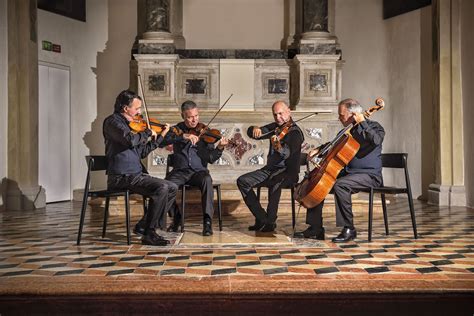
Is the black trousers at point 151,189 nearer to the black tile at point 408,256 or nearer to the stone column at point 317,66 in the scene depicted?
the black tile at point 408,256

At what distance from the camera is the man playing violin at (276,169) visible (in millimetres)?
6121

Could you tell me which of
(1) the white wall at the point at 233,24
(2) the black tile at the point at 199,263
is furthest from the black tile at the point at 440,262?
(1) the white wall at the point at 233,24

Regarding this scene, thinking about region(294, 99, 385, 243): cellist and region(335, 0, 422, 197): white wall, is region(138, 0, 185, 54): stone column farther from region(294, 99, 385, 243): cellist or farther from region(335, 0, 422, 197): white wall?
region(294, 99, 385, 243): cellist

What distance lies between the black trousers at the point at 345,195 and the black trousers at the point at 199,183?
940 mm

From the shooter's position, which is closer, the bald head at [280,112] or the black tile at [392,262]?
the black tile at [392,262]

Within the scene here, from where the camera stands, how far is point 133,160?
5.72 meters

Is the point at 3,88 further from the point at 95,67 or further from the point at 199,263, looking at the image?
the point at 199,263

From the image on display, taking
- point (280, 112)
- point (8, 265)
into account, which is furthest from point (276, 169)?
point (8, 265)

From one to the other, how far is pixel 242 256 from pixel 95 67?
6.57 m

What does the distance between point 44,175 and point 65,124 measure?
0.91m

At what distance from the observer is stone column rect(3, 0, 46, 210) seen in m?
8.77

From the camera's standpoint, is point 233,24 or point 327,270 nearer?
point 327,270

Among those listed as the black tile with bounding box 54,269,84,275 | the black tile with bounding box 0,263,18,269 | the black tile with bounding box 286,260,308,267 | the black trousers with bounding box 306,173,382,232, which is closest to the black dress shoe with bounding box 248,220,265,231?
the black trousers with bounding box 306,173,382,232

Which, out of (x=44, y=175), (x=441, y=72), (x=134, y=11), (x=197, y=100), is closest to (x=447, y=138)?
(x=441, y=72)
